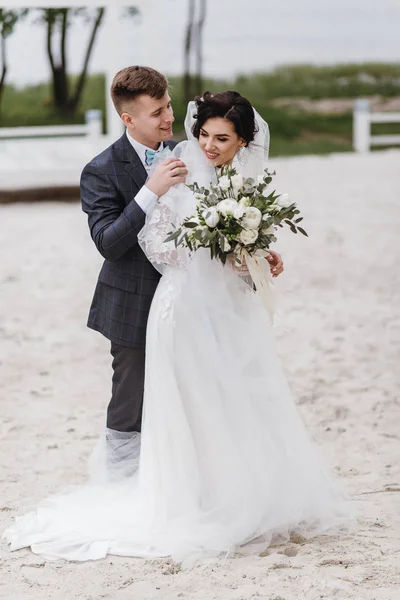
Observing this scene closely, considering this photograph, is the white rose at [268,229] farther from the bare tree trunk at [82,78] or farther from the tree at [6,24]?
the bare tree trunk at [82,78]

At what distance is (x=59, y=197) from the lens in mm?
12812

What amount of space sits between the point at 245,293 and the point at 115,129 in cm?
884

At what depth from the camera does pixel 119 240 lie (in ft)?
10.4

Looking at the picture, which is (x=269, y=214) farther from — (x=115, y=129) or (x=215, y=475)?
(x=115, y=129)

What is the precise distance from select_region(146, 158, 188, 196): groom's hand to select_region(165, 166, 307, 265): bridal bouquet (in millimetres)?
67

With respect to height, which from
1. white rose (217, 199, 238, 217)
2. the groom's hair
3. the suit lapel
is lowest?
white rose (217, 199, 238, 217)

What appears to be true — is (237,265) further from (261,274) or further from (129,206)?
(129,206)

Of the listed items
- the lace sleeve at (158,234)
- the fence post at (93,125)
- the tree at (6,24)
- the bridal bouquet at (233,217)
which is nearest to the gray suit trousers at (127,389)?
the lace sleeve at (158,234)

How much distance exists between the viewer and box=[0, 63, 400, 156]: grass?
1891 cm

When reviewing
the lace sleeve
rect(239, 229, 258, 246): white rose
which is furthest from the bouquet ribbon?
the lace sleeve

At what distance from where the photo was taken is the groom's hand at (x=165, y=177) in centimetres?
316

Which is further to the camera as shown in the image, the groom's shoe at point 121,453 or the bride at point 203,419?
the groom's shoe at point 121,453

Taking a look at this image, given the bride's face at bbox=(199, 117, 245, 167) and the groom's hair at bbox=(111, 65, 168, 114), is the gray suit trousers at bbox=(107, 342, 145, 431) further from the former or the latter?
the groom's hair at bbox=(111, 65, 168, 114)

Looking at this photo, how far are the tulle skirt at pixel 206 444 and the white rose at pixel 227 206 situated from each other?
270 millimetres
